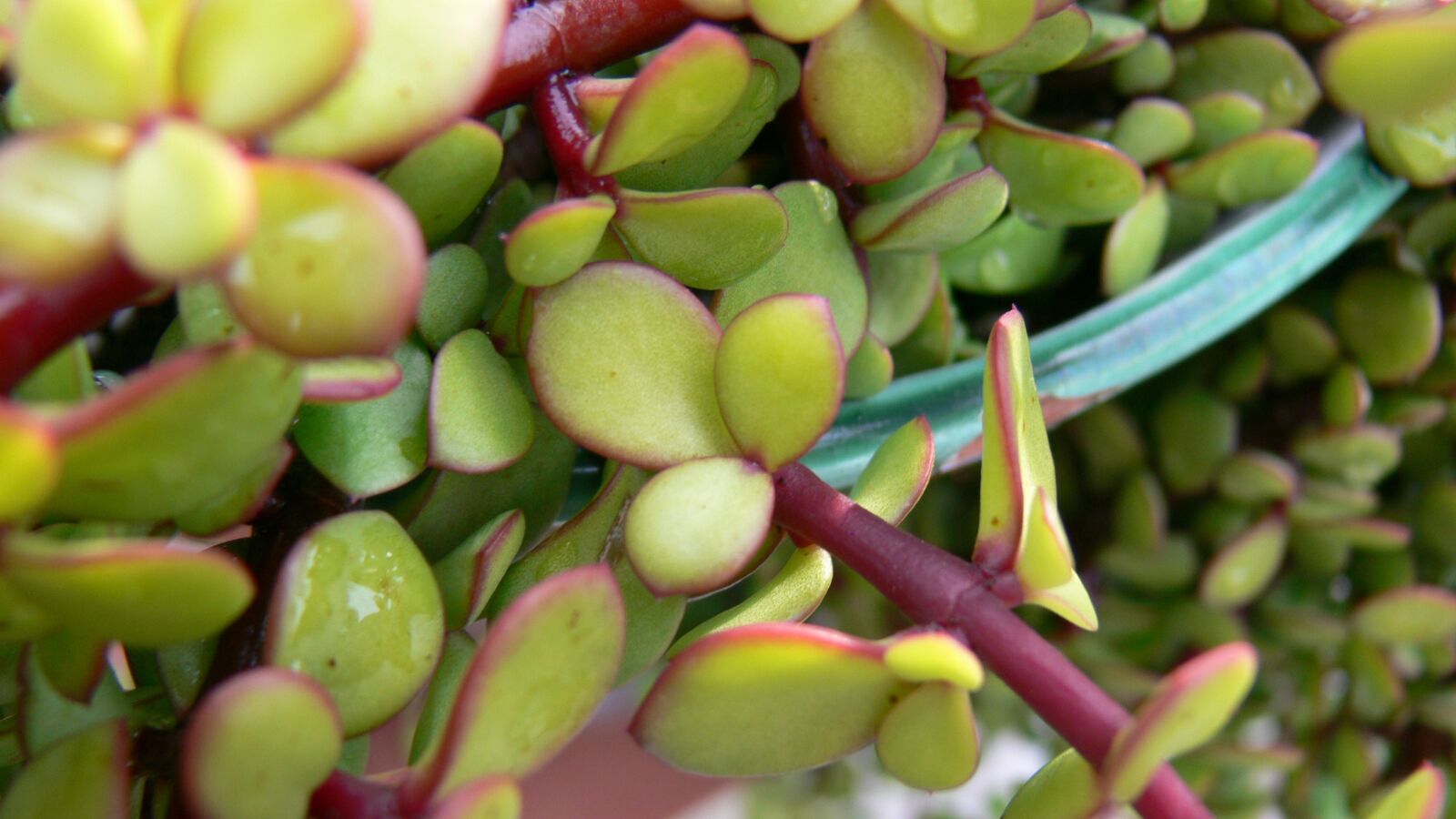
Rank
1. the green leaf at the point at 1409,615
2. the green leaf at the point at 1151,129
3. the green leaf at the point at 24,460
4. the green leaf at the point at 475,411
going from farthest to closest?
the green leaf at the point at 1409,615 → the green leaf at the point at 1151,129 → the green leaf at the point at 475,411 → the green leaf at the point at 24,460

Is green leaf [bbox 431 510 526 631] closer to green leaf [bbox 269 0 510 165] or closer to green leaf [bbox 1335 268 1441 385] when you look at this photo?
green leaf [bbox 269 0 510 165]

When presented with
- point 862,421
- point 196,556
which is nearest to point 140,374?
point 196,556

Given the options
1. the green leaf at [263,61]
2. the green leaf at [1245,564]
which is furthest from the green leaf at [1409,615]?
the green leaf at [263,61]

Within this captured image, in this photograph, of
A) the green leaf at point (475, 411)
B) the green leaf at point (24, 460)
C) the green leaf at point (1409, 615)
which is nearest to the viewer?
the green leaf at point (24, 460)

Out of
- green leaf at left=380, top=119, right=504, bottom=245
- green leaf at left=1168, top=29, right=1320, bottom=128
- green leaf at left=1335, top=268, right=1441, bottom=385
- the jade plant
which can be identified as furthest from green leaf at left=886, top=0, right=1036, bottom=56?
green leaf at left=1335, top=268, right=1441, bottom=385

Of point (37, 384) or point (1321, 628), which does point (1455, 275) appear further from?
point (37, 384)

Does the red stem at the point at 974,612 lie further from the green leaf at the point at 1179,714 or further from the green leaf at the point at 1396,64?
the green leaf at the point at 1396,64
